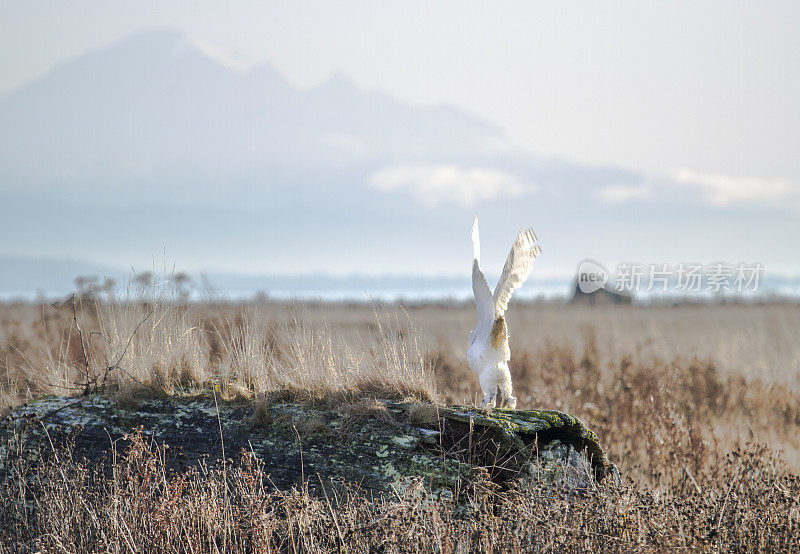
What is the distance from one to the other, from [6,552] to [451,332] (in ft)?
53.3

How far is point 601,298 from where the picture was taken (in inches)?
1355

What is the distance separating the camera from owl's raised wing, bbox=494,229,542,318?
16.2ft

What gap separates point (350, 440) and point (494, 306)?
4.45 ft

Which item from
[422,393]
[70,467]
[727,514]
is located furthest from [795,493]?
[70,467]

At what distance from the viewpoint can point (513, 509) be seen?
4160 millimetres

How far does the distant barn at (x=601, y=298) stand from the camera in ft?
111

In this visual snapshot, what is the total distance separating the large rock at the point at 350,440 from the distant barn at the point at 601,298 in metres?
29.7

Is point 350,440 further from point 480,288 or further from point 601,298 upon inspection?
point 601,298

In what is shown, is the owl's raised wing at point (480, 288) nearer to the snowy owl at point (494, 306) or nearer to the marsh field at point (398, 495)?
the snowy owl at point (494, 306)

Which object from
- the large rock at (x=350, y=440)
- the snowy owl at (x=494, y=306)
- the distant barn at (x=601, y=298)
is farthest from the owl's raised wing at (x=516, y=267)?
the distant barn at (x=601, y=298)

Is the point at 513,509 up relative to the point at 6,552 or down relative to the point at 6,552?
up

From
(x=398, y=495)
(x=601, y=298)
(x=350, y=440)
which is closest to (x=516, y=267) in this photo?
(x=350, y=440)

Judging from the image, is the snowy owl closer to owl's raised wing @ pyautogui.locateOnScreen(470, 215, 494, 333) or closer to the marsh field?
owl's raised wing @ pyautogui.locateOnScreen(470, 215, 494, 333)

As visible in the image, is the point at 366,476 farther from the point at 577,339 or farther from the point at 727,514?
the point at 577,339
